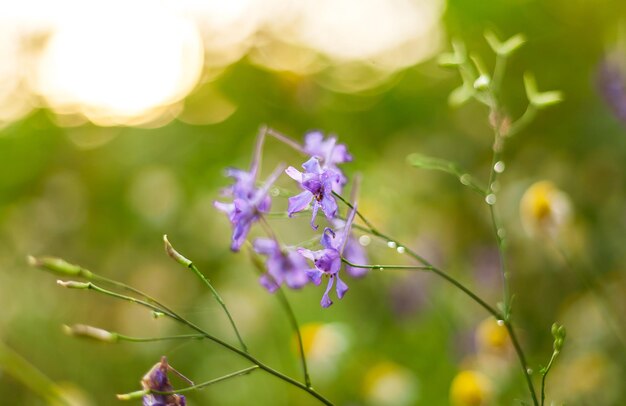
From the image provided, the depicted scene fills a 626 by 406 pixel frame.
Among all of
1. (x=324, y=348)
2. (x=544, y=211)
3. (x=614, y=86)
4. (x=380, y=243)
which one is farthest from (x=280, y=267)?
(x=614, y=86)

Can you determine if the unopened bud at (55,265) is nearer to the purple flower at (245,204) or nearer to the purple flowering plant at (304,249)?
the purple flowering plant at (304,249)

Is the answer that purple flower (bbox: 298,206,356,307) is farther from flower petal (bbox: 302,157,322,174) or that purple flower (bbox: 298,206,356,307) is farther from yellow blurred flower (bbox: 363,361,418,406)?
yellow blurred flower (bbox: 363,361,418,406)

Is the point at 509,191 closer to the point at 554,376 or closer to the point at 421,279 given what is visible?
the point at 421,279

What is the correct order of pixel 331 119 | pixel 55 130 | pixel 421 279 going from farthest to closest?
pixel 55 130
pixel 331 119
pixel 421 279

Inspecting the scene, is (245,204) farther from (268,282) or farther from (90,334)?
(90,334)

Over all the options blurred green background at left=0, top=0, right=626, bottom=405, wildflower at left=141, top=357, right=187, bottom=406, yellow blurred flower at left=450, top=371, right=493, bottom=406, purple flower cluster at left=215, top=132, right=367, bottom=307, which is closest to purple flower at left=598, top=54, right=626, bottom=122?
blurred green background at left=0, top=0, right=626, bottom=405

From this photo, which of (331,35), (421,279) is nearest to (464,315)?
(421,279)
